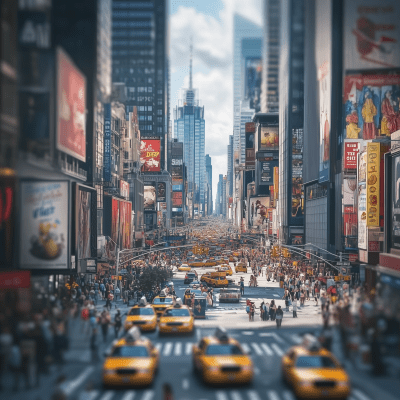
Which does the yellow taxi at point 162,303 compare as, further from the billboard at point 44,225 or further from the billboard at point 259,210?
the billboard at point 259,210

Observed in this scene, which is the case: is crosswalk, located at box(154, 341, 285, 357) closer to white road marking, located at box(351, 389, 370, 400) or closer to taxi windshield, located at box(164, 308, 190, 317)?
taxi windshield, located at box(164, 308, 190, 317)

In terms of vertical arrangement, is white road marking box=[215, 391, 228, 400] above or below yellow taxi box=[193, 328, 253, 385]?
below

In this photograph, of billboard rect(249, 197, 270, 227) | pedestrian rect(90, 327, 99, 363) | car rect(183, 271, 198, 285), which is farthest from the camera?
billboard rect(249, 197, 270, 227)

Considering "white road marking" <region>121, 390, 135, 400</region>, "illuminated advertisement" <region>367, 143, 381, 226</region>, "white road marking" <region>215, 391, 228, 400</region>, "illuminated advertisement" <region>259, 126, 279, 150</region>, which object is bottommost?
"white road marking" <region>121, 390, 135, 400</region>

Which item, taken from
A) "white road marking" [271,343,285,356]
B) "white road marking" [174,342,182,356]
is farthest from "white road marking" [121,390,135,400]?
"white road marking" [271,343,285,356]

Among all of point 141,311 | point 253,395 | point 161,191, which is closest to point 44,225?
point 141,311

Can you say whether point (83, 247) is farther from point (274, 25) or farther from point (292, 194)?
point (292, 194)

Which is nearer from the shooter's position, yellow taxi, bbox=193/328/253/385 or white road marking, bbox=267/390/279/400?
white road marking, bbox=267/390/279/400

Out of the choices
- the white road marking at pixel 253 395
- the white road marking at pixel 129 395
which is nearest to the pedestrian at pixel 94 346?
the white road marking at pixel 129 395

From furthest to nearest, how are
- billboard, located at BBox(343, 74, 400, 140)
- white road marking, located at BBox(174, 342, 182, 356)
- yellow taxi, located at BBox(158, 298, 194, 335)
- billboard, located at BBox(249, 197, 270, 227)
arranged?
1. billboard, located at BBox(249, 197, 270, 227)
2. billboard, located at BBox(343, 74, 400, 140)
3. yellow taxi, located at BBox(158, 298, 194, 335)
4. white road marking, located at BBox(174, 342, 182, 356)

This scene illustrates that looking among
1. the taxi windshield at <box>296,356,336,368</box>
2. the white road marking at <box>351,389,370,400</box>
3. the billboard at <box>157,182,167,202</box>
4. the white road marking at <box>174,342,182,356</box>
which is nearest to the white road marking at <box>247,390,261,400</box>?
the taxi windshield at <box>296,356,336,368</box>
